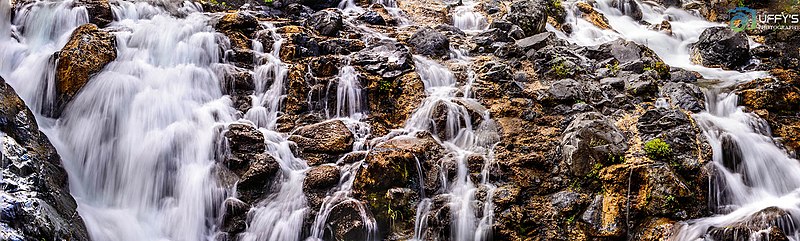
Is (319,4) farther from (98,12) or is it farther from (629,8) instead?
(629,8)

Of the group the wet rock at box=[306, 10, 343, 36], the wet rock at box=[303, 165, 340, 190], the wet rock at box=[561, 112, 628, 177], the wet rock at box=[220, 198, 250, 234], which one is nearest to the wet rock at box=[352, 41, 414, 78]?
the wet rock at box=[306, 10, 343, 36]

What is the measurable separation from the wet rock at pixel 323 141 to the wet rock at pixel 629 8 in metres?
13.3

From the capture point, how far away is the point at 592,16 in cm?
1591

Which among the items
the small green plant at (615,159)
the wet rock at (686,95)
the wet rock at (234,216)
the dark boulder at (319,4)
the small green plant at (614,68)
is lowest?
the wet rock at (234,216)

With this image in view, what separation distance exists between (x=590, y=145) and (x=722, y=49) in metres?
7.48

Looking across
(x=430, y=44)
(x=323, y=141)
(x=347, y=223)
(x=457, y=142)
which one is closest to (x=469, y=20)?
(x=430, y=44)

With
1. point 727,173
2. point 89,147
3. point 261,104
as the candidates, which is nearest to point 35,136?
point 89,147

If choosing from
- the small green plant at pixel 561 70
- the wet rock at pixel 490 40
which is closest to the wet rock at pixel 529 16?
the wet rock at pixel 490 40

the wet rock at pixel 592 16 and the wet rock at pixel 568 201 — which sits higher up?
the wet rock at pixel 592 16

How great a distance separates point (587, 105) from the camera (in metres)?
8.52

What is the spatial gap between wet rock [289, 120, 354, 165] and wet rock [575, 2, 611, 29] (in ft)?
35.1

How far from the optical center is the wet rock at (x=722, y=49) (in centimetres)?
1175

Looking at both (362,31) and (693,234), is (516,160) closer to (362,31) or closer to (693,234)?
(693,234)

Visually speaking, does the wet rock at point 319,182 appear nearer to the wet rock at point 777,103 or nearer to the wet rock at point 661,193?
the wet rock at point 661,193
